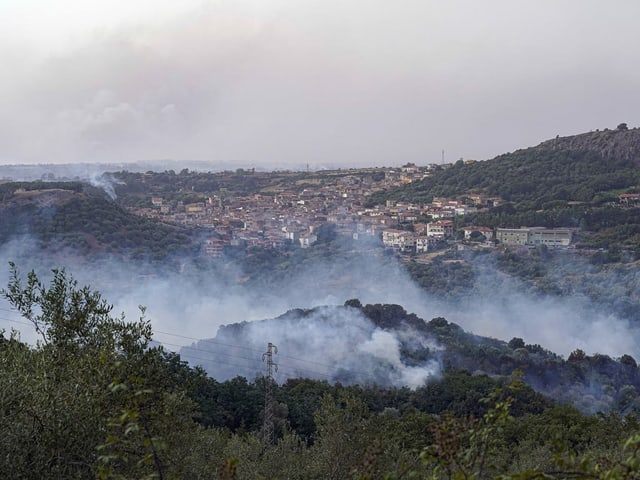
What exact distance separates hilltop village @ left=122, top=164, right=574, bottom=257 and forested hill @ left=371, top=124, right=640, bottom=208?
258cm

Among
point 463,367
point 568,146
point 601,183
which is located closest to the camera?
point 463,367

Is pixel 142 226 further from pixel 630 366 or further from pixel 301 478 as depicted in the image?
pixel 301 478

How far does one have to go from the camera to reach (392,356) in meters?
29.3

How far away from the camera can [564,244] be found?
5000 centimetres

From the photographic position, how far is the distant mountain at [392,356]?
2709cm

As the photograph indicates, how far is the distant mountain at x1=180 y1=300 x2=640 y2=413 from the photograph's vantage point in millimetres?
27094

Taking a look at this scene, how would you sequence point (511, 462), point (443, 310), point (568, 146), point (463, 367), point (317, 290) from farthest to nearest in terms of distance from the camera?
point (568, 146) < point (317, 290) < point (443, 310) < point (463, 367) < point (511, 462)

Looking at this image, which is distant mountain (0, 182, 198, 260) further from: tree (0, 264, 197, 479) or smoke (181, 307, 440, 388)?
tree (0, 264, 197, 479)

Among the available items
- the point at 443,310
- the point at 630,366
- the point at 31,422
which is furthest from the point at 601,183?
the point at 31,422

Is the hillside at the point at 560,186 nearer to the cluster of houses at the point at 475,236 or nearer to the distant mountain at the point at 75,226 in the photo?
the cluster of houses at the point at 475,236

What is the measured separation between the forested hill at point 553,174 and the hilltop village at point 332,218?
2.58 m

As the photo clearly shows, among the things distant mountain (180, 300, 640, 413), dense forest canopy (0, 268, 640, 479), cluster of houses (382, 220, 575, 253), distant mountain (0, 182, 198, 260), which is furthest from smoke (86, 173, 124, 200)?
dense forest canopy (0, 268, 640, 479)

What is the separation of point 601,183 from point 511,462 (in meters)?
49.3

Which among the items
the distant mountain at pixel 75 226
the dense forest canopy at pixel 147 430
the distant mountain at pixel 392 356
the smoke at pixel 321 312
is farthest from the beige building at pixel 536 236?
the dense forest canopy at pixel 147 430
